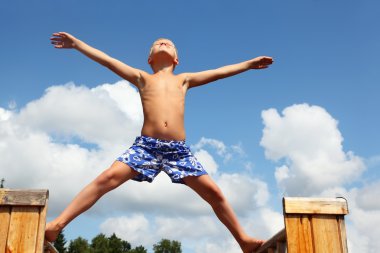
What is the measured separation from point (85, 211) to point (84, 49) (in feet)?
6.15

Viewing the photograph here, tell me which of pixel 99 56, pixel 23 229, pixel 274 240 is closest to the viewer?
pixel 23 229

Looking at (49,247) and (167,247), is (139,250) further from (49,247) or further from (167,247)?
(49,247)

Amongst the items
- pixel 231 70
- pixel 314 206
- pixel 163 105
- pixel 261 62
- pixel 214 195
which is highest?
pixel 261 62

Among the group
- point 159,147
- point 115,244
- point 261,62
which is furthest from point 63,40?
point 115,244

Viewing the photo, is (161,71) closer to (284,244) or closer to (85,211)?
(85,211)

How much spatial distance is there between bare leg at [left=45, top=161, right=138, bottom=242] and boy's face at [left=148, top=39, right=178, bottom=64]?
1.57 m

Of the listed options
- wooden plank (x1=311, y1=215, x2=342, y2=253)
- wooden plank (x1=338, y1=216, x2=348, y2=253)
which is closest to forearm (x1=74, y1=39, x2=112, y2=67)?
wooden plank (x1=311, y1=215, x2=342, y2=253)

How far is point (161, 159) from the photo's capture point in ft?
14.8

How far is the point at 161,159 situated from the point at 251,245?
127cm

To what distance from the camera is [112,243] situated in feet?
217

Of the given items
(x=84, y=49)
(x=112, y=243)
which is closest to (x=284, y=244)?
(x=84, y=49)

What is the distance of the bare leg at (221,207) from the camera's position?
445 cm

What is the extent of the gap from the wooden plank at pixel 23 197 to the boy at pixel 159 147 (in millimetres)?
848

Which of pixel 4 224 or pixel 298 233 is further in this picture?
pixel 298 233
